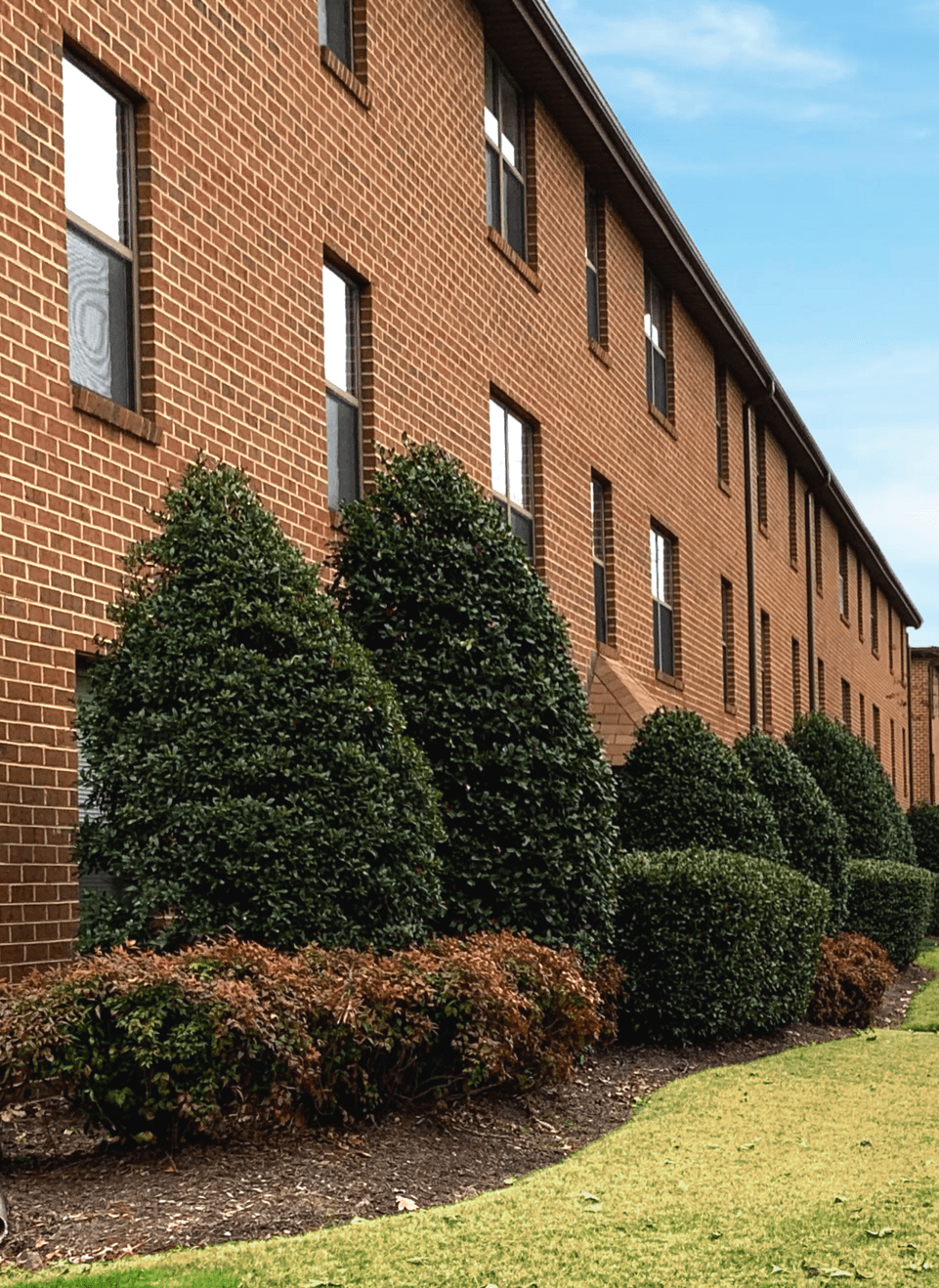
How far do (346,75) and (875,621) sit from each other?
35190 mm

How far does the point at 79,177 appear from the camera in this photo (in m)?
9.66

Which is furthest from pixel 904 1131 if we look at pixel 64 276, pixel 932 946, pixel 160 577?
pixel 932 946

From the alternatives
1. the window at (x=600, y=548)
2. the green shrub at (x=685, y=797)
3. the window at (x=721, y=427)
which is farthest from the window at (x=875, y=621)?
the green shrub at (x=685, y=797)

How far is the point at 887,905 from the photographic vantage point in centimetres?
1970

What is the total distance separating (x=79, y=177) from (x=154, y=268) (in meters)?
0.72

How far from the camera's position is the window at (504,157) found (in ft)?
54.6

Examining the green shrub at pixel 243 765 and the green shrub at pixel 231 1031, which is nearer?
the green shrub at pixel 231 1031

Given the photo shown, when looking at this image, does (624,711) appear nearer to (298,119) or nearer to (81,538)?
(298,119)

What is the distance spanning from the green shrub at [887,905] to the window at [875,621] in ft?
82.1

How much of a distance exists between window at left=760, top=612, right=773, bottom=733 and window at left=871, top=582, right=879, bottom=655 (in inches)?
660

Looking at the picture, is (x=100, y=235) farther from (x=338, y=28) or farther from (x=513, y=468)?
(x=513, y=468)

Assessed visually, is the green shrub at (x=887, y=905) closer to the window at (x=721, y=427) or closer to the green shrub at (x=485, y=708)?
the window at (x=721, y=427)

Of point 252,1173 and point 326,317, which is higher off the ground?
point 326,317

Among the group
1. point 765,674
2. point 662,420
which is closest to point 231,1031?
point 662,420
